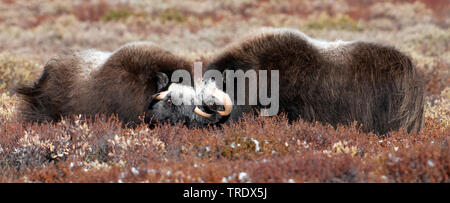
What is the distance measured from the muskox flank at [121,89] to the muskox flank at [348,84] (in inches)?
33.7

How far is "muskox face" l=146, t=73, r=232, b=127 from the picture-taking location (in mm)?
4516

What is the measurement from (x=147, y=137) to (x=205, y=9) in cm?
1927

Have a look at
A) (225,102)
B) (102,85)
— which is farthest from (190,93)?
(102,85)

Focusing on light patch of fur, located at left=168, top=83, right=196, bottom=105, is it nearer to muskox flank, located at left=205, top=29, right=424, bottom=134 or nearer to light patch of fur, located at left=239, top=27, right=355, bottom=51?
muskox flank, located at left=205, top=29, right=424, bottom=134

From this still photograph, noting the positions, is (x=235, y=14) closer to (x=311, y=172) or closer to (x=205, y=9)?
(x=205, y=9)

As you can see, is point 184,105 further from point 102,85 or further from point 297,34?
point 297,34

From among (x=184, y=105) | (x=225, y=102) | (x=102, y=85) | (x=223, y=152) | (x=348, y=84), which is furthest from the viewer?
(x=102, y=85)

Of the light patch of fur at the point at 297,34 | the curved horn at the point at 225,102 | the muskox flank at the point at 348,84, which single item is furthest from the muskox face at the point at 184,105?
the light patch of fur at the point at 297,34

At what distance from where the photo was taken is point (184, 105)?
465 cm

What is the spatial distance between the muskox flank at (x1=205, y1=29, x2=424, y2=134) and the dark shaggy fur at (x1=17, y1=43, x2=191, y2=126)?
1056 millimetres

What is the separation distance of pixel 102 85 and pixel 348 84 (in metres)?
2.67

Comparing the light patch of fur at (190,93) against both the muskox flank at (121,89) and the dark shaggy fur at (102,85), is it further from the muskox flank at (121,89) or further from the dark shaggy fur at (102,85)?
the dark shaggy fur at (102,85)

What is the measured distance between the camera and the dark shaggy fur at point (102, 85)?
15.5ft
